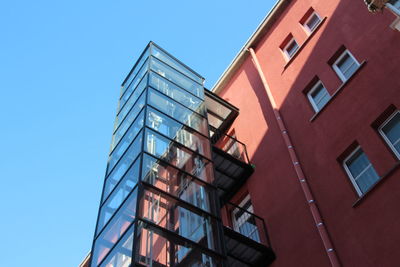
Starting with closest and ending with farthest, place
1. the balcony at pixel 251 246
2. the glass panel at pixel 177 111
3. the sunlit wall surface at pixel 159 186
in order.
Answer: the sunlit wall surface at pixel 159 186
the balcony at pixel 251 246
the glass panel at pixel 177 111

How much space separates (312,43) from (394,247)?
8610mm

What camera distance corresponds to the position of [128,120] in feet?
51.5

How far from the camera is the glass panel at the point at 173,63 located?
1862 centimetres

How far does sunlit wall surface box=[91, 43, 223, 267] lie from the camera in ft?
34.0

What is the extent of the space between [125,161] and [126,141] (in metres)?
1.25

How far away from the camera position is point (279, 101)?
54.0 feet

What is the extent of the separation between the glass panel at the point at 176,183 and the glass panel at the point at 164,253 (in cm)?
153

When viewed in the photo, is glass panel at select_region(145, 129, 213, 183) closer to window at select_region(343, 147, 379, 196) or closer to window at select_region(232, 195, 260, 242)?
window at select_region(232, 195, 260, 242)

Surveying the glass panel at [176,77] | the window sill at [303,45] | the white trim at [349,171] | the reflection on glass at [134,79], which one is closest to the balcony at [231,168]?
the glass panel at [176,77]

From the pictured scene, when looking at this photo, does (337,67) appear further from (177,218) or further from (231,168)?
(177,218)

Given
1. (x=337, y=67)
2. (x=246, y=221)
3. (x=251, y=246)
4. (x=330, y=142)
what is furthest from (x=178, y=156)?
(x=337, y=67)

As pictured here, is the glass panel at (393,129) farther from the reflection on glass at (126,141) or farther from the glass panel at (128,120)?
the glass panel at (128,120)

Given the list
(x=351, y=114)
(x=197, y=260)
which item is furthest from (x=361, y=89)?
(x=197, y=260)

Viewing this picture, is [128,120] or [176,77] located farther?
[176,77]
